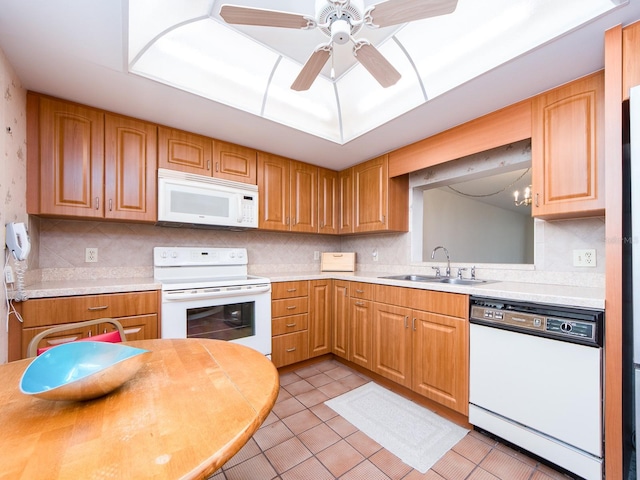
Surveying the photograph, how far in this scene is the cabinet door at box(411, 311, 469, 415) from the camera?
185 cm

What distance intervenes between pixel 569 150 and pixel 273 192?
7.73 ft

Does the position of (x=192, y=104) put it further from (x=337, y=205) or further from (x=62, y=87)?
(x=337, y=205)

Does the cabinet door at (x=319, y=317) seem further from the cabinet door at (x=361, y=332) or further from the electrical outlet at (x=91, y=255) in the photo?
the electrical outlet at (x=91, y=255)

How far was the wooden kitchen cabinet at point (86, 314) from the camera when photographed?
5.43 feet

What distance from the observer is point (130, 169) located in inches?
87.9

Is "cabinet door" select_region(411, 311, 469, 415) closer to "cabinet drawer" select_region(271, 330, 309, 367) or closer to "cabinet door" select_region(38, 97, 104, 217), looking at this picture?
"cabinet drawer" select_region(271, 330, 309, 367)

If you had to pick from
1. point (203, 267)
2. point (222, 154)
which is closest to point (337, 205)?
point (222, 154)

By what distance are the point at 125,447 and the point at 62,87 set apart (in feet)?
7.64

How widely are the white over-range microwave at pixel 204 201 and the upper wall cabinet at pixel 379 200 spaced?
116 centimetres

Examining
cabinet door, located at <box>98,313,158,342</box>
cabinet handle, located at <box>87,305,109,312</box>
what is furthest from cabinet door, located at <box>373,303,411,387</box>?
cabinet handle, located at <box>87,305,109,312</box>

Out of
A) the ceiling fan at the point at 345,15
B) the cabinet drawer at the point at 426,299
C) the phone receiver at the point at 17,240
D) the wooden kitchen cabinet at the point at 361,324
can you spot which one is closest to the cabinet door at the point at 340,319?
the wooden kitchen cabinet at the point at 361,324

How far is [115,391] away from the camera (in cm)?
76

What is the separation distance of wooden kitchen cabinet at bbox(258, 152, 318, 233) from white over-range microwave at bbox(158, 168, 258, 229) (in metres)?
0.15

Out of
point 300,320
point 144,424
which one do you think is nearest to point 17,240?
point 144,424
